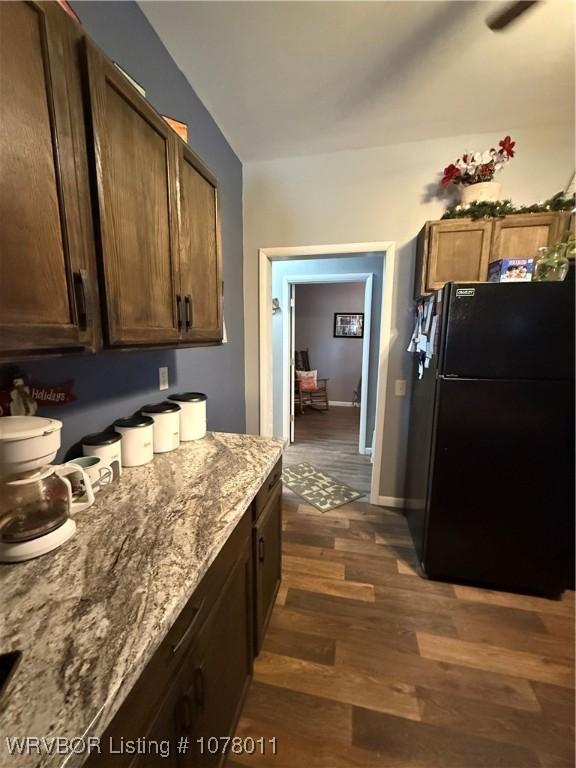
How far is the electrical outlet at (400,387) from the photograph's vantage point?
2420 mm

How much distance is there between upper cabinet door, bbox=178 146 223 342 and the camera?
3.98 ft

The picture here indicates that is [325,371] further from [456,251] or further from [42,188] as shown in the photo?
[42,188]

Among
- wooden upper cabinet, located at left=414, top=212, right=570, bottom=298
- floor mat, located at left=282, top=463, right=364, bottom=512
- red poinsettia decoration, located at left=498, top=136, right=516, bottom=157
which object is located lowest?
floor mat, located at left=282, top=463, right=364, bottom=512

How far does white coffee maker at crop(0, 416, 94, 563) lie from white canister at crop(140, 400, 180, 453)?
0.46m

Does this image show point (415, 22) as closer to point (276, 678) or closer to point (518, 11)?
point (518, 11)

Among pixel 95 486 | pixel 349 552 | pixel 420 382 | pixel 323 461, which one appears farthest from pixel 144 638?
pixel 323 461

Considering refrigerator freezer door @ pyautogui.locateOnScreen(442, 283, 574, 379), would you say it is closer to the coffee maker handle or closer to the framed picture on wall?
the coffee maker handle

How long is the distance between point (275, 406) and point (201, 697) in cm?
312

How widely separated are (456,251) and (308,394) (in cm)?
394

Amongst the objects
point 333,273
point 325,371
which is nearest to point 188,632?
point 333,273

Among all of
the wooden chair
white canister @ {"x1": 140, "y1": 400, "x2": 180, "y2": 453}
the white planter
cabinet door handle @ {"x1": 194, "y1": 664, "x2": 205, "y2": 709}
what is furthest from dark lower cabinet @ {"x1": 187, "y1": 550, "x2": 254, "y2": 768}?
the wooden chair

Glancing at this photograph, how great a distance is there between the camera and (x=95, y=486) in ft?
3.47

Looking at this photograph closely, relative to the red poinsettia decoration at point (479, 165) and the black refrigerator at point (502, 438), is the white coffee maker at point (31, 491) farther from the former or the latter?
the red poinsettia decoration at point (479, 165)

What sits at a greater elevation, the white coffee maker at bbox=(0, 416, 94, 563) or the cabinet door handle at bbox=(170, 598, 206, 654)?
the white coffee maker at bbox=(0, 416, 94, 563)
